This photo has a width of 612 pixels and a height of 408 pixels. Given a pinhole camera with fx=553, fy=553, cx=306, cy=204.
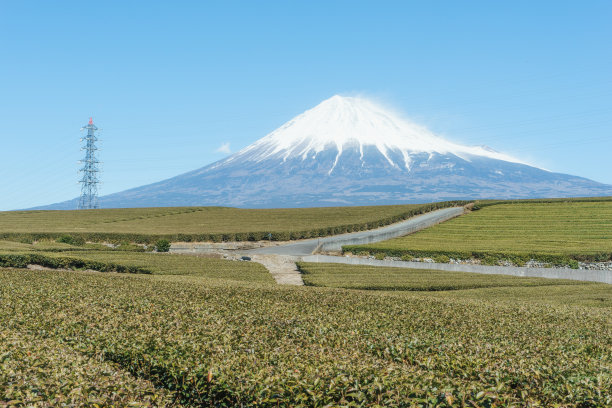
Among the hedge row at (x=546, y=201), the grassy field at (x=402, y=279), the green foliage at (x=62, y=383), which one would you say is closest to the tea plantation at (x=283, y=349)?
the green foliage at (x=62, y=383)

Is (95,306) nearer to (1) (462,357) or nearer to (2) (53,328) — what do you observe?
(2) (53,328)

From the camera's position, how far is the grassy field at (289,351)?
7957 mm

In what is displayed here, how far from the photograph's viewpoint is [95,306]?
48.5 feet

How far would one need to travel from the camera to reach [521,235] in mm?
55094

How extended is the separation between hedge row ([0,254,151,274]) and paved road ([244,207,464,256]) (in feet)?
61.1

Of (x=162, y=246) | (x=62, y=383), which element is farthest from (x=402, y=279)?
(x=162, y=246)

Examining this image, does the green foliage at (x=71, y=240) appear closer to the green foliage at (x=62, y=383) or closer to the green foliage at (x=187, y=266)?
the green foliage at (x=187, y=266)

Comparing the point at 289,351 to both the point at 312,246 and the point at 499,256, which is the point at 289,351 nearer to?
the point at 499,256

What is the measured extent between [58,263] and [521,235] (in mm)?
42393

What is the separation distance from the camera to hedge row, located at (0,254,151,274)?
3291 cm

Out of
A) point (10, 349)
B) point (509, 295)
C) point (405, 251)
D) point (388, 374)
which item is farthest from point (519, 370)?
point (405, 251)

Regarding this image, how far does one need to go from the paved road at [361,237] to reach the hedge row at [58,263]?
733 inches

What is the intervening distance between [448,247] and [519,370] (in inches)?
1565

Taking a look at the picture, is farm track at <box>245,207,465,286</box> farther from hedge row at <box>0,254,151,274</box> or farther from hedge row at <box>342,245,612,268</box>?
hedge row at <box>0,254,151,274</box>
